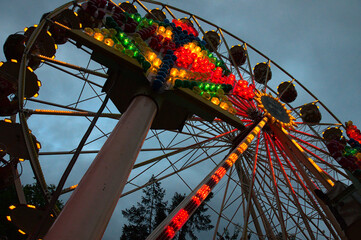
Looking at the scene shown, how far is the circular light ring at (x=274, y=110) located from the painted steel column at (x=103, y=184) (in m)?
7.59

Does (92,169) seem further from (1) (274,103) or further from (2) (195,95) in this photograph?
(1) (274,103)

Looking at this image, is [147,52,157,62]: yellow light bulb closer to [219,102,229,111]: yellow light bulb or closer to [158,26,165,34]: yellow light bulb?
[158,26,165,34]: yellow light bulb

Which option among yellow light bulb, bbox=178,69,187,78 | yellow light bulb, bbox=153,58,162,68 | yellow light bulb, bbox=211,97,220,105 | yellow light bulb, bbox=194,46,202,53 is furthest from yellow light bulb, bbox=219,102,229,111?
yellow light bulb, bbox=194,46,202,53

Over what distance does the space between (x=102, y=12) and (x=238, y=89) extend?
5.96 metres

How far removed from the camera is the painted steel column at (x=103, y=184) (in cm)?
393

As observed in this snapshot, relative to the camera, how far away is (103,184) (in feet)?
14.8

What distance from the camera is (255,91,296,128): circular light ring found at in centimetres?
1220

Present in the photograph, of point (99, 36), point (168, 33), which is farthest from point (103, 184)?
point (168, 33)

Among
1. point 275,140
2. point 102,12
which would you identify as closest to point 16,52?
point 102,12

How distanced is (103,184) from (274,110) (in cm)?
1002

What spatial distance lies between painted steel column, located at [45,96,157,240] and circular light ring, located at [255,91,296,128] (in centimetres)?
759

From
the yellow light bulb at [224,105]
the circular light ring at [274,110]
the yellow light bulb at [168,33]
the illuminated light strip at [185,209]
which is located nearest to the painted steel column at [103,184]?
the illuminated light strip at [185,209]

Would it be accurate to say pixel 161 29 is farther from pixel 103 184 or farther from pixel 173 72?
pixel 103 184

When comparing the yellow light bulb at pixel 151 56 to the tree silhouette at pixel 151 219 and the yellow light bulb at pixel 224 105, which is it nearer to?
the yellow light bulb at pixel 224 105
